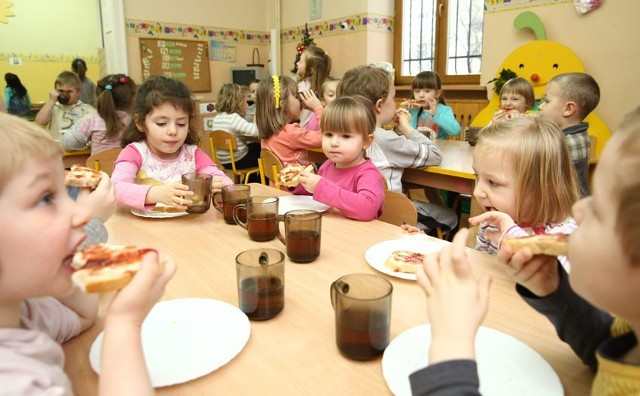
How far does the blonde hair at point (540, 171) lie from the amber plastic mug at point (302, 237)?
25.4 inches

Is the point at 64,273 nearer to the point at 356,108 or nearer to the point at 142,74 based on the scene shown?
the point at 356,108

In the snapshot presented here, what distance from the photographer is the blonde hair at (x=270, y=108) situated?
3.58 meters

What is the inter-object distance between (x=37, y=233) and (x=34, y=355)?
0.60ft

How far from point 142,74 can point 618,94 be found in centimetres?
555

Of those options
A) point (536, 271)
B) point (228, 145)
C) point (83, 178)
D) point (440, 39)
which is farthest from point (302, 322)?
point (440, 39)

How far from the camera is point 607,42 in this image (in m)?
3.88

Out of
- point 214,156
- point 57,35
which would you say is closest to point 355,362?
point 214,156

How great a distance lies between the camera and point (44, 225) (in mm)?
682

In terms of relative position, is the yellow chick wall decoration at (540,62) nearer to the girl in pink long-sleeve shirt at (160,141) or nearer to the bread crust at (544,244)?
the girl in pink long-sleeve shirt at (160,141)

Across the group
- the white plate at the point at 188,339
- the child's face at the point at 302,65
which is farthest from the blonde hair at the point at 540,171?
the child's face at the point at 302,65

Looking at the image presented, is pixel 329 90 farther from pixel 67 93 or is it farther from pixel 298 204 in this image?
pixel 67 93

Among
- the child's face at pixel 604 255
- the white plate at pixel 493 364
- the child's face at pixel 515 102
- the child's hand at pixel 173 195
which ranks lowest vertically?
the white plate at pixel 493 364

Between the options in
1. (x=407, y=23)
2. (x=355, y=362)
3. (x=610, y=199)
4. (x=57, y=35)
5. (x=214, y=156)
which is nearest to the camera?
(x=610, y=199)

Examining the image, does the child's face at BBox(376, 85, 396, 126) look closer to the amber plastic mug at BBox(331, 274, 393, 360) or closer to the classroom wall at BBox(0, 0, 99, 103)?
the amber plastic mug at BBox(331, 274, 393, 360)
